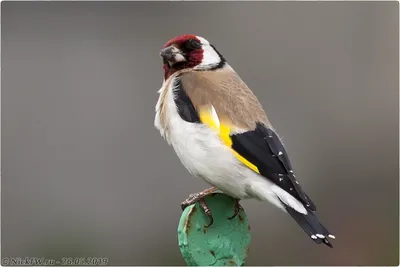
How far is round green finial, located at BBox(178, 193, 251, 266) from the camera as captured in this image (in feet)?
8.01

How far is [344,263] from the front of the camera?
14.7 feet

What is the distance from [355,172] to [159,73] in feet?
4.58

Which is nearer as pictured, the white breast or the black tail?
the black tail

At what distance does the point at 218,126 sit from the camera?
2.75 metres

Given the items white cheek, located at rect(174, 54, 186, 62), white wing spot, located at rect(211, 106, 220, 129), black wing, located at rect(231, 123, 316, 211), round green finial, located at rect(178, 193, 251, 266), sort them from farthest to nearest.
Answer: white cheek, located at rect(174, 54, 186, 62), white wing spot, located at rect(211, 106, 220, 129), black wing, located at rect(231, 123, 316, 211), round green finial, located at rect(178, 193, 251, 266)

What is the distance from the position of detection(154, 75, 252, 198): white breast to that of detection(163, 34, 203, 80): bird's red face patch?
35cm

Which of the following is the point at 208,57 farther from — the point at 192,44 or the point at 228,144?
the point at 228,144

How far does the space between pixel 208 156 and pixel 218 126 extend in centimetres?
10

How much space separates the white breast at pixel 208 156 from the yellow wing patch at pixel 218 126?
0.04ft

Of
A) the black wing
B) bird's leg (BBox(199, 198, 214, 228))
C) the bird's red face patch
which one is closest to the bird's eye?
the bird's red face patch

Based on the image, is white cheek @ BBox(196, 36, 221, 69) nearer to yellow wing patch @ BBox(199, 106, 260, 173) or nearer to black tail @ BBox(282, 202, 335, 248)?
yellow wing patch @ BBox(199, 106, 260, 173)

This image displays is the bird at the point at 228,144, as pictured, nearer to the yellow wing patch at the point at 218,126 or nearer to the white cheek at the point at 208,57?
the yellow wing patch at the point at 218,126

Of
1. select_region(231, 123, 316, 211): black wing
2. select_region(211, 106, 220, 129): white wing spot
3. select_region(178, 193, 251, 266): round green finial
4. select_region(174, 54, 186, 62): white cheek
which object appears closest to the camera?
select_region(178, 193, 251, 266): round green finial

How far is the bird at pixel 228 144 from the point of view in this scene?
2.65 metres
